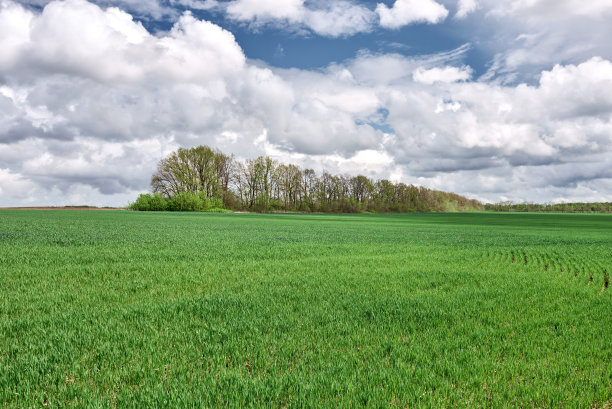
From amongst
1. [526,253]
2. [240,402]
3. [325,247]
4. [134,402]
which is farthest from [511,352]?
[526,253]

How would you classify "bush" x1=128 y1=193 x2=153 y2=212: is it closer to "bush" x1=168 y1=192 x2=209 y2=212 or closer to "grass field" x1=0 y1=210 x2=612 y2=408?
"bush" x1=168 y1=192 x2=209 y2=212

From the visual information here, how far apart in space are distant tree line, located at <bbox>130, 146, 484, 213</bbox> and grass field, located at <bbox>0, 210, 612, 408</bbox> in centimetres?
7630

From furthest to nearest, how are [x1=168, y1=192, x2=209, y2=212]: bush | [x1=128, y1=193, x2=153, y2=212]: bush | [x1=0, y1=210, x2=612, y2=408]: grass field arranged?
1. [x1=128, y1=193, x2=153, y2=212]: bush
2. [x1=168, y1=192, x2=209, y2=212]: bush
3. [x1=0, y1=210, x2=612, y2=408]: grass field

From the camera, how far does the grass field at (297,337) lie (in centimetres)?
406

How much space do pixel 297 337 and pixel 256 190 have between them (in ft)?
317

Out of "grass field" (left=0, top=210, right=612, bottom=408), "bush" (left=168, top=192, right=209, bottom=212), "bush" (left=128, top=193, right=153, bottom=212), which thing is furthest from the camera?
"bush" (left=128, top=193, right=153, bottom=212)

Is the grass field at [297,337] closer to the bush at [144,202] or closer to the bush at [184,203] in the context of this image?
the bush at [184,203]

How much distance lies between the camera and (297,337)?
5613mm

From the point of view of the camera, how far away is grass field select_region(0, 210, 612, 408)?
4.06 metres

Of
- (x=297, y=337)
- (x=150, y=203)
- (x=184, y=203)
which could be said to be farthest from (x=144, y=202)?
(x=297, y=337)

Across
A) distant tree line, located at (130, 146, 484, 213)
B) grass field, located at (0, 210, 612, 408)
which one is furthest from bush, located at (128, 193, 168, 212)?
grass field, located at (0, 210, 612, 408)

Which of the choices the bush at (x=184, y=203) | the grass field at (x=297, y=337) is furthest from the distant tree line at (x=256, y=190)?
the grass field at (x=297, y=337)

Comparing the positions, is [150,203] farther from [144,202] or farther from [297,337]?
[297,337]

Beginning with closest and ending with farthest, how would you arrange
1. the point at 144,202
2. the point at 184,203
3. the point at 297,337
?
the point at 297,337, the point at 184,203, the point at 144,202
